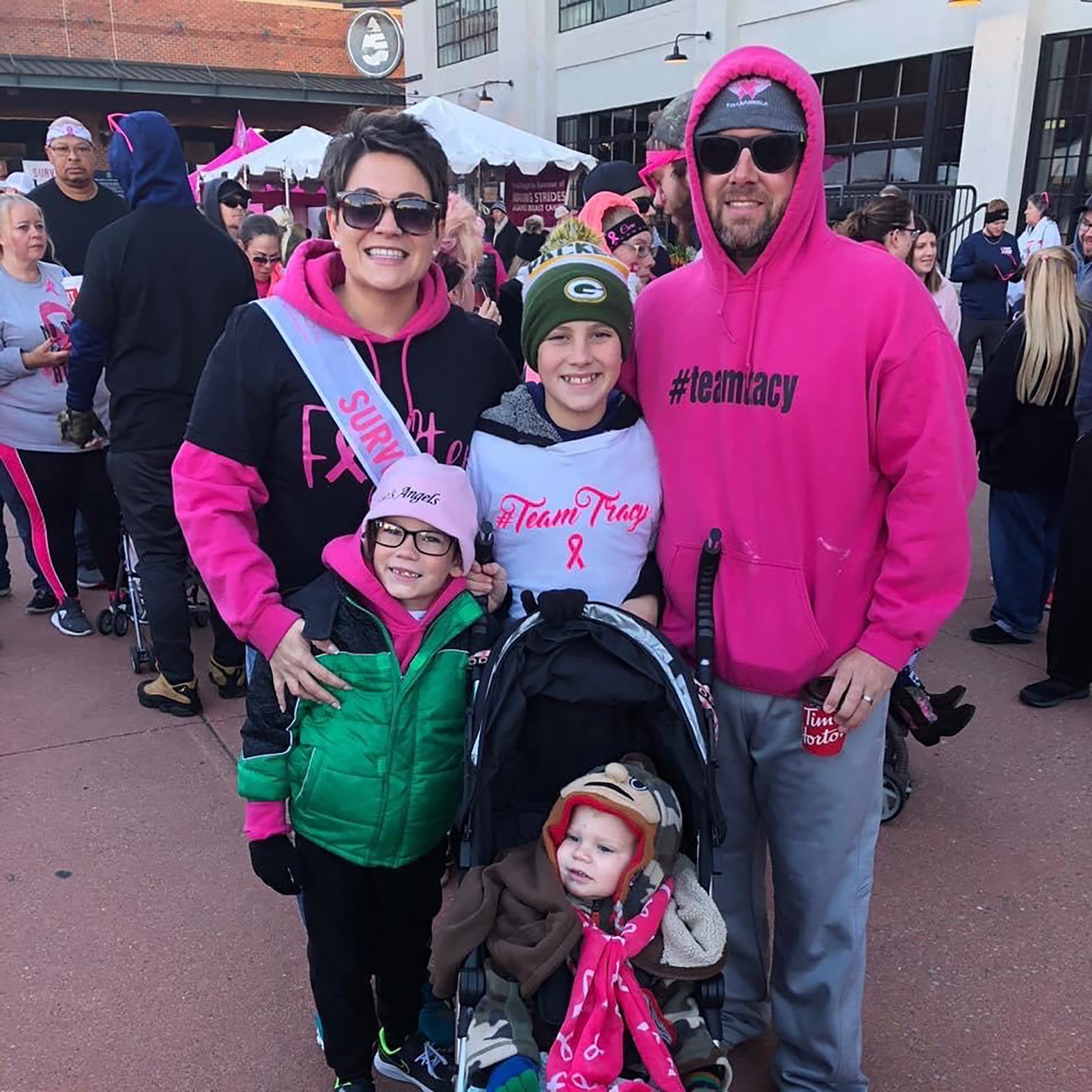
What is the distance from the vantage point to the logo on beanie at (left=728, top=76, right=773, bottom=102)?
2092 millimetres

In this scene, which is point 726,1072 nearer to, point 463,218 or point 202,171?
point 463,218

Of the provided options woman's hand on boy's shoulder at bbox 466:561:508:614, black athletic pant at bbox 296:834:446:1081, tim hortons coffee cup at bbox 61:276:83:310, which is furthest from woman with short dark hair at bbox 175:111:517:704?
tim hortons coffee cup at bbox 61:276:83:310

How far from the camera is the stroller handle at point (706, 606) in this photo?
2.23 metres

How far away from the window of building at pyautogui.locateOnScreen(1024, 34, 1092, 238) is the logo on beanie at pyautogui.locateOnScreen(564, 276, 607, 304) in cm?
1176

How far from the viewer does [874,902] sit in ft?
11.1

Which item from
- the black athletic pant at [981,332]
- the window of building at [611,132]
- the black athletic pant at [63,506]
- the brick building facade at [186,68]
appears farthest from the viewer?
the brick building facade at [186,68]

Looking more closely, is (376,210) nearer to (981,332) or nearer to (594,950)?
(594,950)

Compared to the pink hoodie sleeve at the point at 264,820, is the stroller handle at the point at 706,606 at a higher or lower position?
higher

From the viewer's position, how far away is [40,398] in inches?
207

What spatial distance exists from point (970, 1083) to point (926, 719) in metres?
1.24

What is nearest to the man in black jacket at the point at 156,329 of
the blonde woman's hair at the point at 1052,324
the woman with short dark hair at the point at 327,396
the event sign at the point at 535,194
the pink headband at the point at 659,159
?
the pink headband at the point at 659,159

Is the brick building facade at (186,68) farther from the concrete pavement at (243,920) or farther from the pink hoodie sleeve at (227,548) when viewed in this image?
the pink hoodie sleeve at (227,548)

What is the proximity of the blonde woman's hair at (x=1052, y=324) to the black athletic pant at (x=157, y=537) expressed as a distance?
4.17 meters

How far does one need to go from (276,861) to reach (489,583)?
799mm
